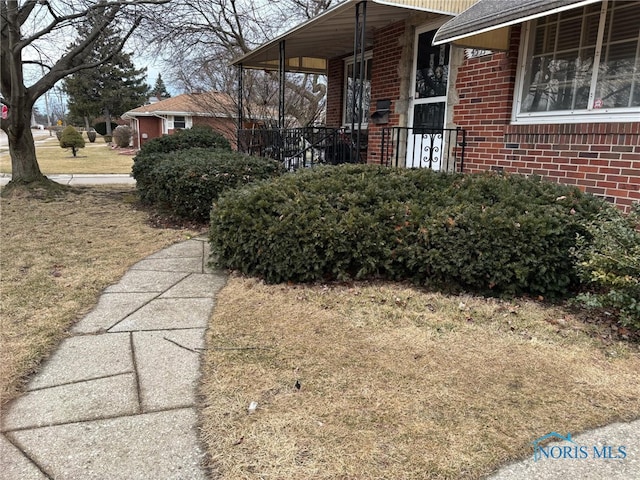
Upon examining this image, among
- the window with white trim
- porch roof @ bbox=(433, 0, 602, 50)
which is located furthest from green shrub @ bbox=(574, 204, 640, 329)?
the window with white trim

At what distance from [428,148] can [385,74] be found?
69.7 inches

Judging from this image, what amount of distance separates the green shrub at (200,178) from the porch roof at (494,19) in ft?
11.2

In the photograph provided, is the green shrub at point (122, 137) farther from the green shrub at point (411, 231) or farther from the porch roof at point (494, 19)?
the porch roof at point (494, 19)

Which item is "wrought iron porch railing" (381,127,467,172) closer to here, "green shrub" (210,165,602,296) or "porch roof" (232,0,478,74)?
"porch roof" (232,0,478,74)

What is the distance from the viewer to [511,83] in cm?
573

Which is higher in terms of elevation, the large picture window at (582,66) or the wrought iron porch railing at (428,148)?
the large picture window at (582,66)

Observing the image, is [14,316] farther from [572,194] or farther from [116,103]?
[116,103]

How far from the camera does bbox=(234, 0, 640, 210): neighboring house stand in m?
4.53

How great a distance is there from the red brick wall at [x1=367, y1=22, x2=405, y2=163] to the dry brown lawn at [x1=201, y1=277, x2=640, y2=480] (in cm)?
493

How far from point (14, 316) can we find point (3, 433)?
66.2 inches

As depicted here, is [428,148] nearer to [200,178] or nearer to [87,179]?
[200,178]

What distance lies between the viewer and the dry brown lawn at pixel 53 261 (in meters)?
3.30

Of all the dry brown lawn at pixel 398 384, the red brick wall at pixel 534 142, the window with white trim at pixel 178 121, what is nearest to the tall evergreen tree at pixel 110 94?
the window with white trim at pixel 178 121

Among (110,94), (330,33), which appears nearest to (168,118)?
(110,94)
